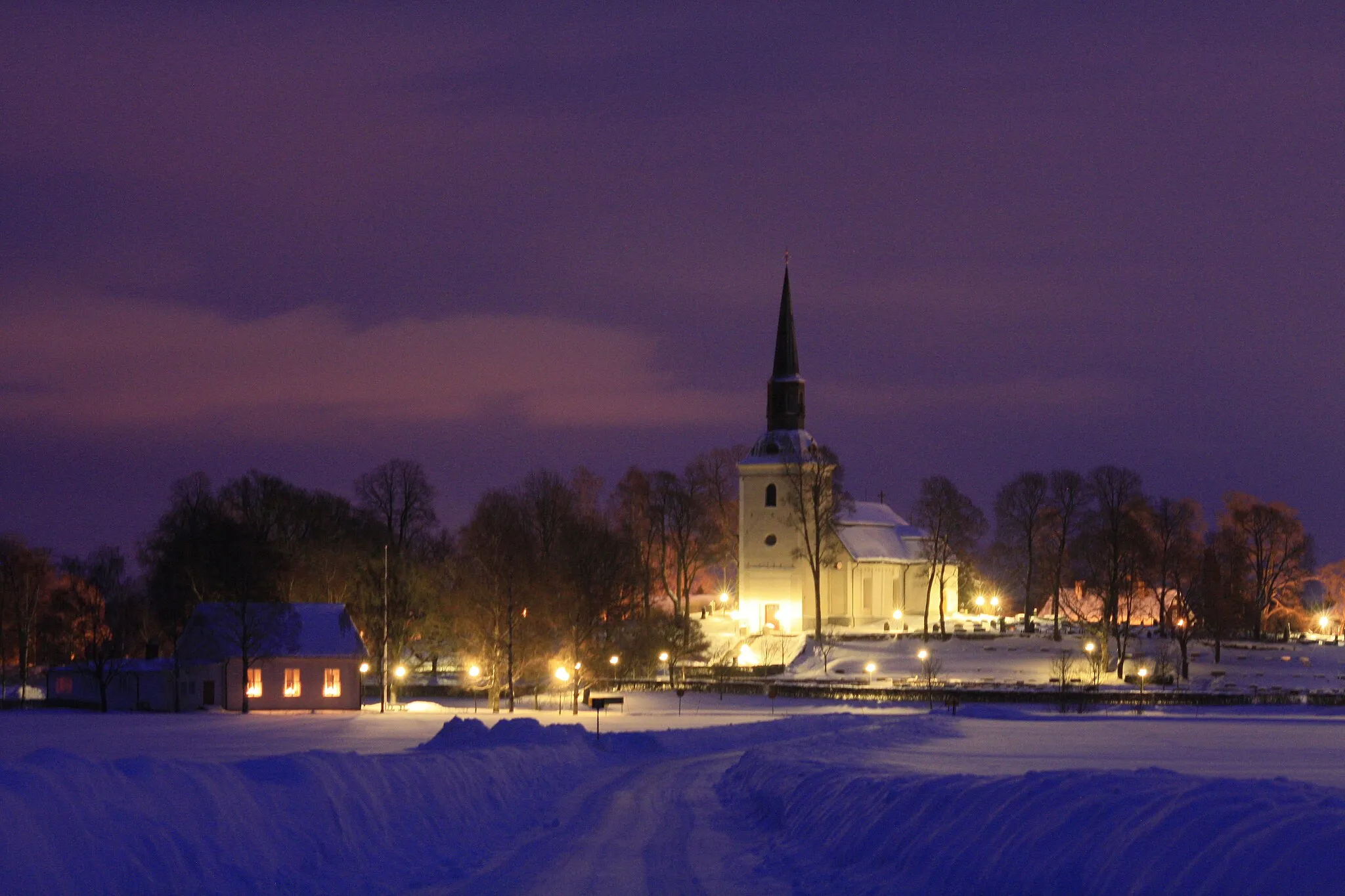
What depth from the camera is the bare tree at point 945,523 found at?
299ft

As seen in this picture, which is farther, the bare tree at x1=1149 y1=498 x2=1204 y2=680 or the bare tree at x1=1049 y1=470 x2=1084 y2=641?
the bare tree at x1=1049 y1=470 x2=1084 y2=641

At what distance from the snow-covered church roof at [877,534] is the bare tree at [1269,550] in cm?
2056

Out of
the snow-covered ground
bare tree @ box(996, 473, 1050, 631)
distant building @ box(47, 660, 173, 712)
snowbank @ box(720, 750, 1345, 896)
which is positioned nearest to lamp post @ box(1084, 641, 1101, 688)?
bare tree @ box(996, 473, 1050, 631)

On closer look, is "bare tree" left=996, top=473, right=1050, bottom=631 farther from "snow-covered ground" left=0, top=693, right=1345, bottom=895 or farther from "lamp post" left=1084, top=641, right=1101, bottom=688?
"snow-covered ground" left=0, top=693, right=1345, bottom=895

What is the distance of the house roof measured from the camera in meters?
61.9

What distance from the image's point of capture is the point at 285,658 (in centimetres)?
6200

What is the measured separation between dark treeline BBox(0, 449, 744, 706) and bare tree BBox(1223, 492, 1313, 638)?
35541 millimetres

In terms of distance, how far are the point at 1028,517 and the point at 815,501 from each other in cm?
1545

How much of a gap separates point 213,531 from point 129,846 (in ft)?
205

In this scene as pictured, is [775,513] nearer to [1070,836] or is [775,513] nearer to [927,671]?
[927,671]

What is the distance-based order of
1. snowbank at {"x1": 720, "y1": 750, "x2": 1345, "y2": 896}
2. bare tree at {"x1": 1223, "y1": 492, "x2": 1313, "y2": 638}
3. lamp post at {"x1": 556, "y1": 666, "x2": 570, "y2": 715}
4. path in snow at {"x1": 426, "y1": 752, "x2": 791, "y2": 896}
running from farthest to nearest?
bare tree at {"x1": 1223, "y1": 492, "x2": 1313, "y2": 638} < lamp post at {"x1": 556, "y1": 666, "x2": 570, "y2": 715} < path in snow at {"x1": 426, "y1": 752, "x2": 791, "y2": 896} < snowbank at {"x1": 720, "y1": 750, "x2": 1345, "y2": 896}

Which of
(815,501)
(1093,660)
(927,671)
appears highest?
(815,501)

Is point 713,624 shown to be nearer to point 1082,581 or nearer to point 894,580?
point 894,580

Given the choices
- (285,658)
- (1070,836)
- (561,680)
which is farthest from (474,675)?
(1070,836)
